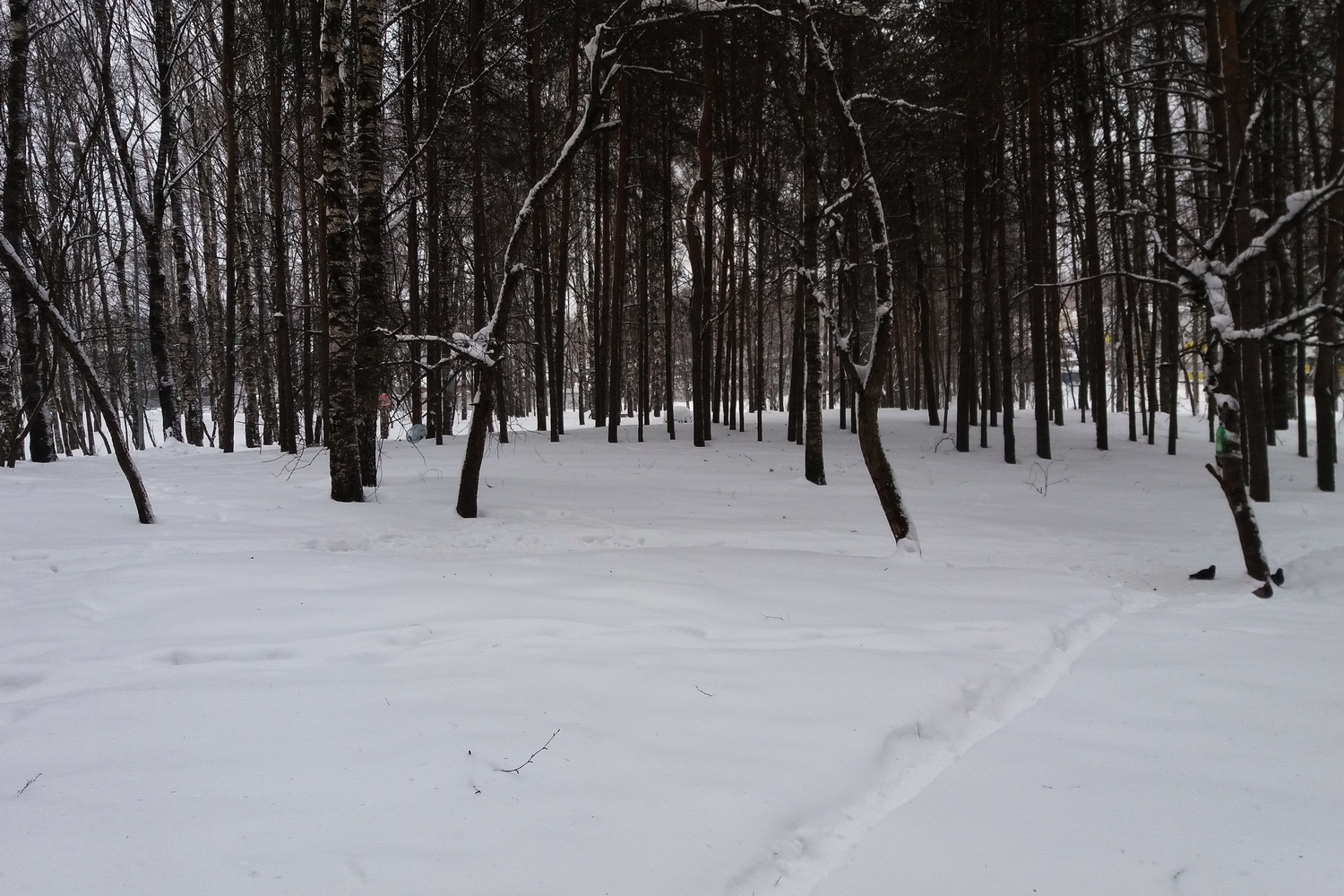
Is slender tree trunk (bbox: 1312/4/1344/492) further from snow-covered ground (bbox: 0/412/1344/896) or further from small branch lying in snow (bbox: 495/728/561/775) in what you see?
small branch lying in snow (bbox: 495/728/561/775)

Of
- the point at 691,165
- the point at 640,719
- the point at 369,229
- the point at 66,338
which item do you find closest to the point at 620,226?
the point at 691,165

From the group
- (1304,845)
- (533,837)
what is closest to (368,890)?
(533,837)

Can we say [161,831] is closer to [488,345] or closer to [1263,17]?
[488,345]

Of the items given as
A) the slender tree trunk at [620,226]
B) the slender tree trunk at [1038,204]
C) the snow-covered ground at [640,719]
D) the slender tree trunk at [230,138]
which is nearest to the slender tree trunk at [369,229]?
the slender tree trunk at [230,138]

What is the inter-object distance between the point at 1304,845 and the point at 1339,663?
2.31 metres

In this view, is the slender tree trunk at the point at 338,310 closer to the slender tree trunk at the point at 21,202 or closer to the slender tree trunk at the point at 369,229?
the slender tree trunk at the point at 369,229

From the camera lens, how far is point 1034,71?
1324 cm

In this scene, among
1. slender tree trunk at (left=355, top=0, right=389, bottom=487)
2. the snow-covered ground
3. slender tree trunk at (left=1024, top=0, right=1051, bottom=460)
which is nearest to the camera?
the snow-covered ground

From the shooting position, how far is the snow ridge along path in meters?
2.33

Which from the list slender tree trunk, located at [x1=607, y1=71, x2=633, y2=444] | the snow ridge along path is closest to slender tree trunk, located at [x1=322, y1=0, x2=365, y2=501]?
the snow ridge along path

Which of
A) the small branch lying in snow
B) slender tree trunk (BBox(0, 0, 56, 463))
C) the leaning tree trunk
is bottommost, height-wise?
the small branch lying in snow

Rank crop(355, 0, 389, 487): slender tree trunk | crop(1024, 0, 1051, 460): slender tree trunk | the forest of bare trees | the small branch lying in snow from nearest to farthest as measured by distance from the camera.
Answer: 1. the small branch lying in snow
2. crop(355, 0, 389, 487): slender tree trunk
3. the forest of bare trees
4. crop(1024, 0, 1051, 460): slender tree trunk

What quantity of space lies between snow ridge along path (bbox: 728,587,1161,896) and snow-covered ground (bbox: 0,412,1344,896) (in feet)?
0.04

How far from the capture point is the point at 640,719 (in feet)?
10.4
